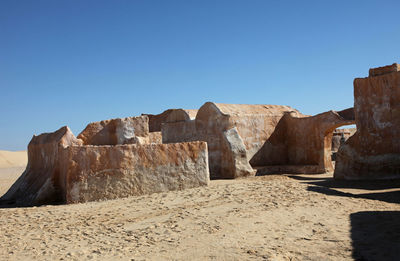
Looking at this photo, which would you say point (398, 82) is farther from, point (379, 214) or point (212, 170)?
point (212, 170)

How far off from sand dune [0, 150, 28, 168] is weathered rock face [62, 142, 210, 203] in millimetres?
23664

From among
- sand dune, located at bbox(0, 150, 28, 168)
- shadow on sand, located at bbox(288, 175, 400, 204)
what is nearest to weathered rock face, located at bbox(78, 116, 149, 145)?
shadow on sand, located at bbox(288, 175, 400, 204)

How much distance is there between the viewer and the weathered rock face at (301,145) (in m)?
11.5

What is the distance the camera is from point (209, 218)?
464cm

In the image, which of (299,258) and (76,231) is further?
(76,231)

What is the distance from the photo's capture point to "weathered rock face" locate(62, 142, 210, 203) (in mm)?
5898

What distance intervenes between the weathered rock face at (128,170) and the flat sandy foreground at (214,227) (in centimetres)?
29

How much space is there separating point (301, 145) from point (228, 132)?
344 centimetres

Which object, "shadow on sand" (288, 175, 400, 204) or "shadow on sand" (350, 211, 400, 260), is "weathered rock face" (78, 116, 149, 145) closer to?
"shadow on sand" (288, 175, 400, 204)

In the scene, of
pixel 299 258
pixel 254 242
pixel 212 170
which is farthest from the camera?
pixel 212 170

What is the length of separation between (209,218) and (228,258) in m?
1.43

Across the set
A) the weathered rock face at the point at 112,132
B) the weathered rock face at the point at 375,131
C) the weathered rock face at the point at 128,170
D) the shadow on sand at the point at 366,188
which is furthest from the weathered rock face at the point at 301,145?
the weathered rock face at the point at 112,132

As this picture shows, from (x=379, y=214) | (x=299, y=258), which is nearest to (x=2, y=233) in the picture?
(x=299, y=258)

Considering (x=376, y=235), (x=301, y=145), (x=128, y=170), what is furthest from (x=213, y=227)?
(x=301, y=145)
